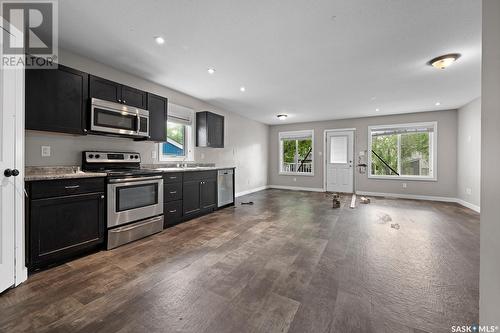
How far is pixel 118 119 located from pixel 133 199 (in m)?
1.15

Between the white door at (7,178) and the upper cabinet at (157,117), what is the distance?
1.73m

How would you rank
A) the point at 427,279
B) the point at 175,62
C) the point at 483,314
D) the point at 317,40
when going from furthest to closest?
the point at 175,62
the point at 317,40
the point at 427,279
the point at 483,314

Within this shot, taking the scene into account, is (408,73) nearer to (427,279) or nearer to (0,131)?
(427,279)

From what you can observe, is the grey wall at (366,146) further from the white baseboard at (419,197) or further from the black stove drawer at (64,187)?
the black stove drawer at (64,187)

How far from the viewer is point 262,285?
1.83 meters

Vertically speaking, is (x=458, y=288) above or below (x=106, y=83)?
below

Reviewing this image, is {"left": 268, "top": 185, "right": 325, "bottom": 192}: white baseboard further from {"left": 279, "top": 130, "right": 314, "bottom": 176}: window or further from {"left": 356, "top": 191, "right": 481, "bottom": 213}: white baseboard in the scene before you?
{"left": 356, "top": 191, "right": 481, "bottom": 213}: white baseboard

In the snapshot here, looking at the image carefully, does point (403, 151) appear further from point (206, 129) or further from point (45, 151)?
point (45, 151)

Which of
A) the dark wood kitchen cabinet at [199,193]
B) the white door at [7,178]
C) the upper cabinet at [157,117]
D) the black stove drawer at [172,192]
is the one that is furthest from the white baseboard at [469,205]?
the white door at [7,178]

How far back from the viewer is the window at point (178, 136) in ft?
14.1

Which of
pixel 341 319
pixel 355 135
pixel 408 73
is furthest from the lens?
pixel 355 135

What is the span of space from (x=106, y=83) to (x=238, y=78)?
6.52ft

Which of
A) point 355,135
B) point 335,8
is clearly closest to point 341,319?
point 335,8

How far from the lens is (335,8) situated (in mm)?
1969
